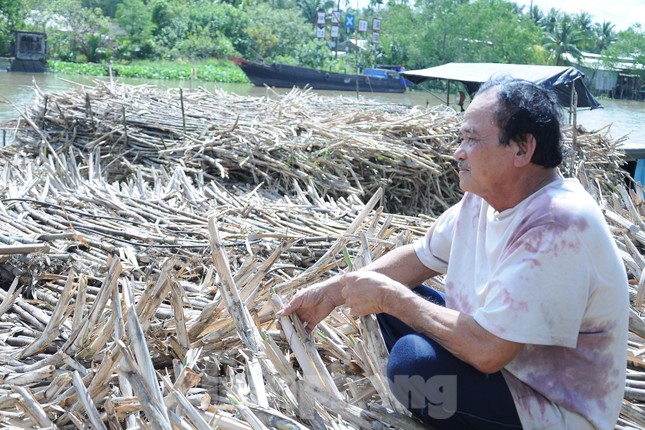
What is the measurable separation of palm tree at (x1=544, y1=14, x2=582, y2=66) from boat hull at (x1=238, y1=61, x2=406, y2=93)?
24.0 metres

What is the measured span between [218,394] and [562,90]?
11.3m

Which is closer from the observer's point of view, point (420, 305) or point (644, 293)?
point (420, 305)

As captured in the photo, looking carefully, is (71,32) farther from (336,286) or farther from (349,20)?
(336,286)

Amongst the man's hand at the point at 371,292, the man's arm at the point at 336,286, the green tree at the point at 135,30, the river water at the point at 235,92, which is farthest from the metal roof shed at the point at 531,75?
the green tree at the point at 135,30

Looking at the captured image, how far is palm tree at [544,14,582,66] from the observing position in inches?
2050

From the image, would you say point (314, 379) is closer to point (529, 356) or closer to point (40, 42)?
point (529, 356)

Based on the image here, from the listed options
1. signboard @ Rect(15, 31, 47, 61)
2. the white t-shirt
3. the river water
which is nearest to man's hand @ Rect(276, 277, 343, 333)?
the white t-shirt

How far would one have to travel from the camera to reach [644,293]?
2494mm

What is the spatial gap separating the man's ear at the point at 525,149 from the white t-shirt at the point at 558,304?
0.07 m

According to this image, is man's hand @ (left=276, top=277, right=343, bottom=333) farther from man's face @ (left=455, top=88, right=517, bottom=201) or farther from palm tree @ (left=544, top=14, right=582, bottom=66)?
palm tree @ (left=544, top=14, right=582, bottom=66)

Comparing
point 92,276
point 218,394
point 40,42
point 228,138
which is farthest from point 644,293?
point 40,42

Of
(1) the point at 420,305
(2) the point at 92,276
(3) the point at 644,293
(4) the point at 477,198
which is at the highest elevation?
(4) the point at 477,198

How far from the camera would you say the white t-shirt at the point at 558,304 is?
1.49 metres

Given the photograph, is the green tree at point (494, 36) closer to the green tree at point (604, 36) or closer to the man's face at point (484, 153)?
the green tree at point (604, 36)
